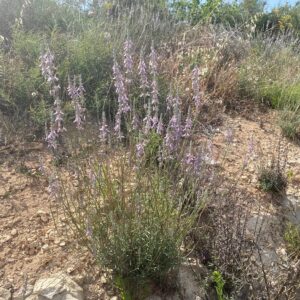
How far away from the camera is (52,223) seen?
2.81 meters

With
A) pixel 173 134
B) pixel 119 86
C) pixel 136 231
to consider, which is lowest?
pixel 136 231

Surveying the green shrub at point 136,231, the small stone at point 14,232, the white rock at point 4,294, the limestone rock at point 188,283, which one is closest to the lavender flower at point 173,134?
the green shrub at point 136,231

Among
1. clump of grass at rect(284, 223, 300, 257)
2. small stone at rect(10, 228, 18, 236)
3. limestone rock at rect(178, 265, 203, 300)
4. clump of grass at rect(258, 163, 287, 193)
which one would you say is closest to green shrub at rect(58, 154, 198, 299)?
limestone rock at rect(178, 265, 203, 300)

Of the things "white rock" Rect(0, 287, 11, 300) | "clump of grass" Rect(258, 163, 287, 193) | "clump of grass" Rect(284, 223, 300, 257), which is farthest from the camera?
"clump of grass" Rect(258, 163, 287, 193)

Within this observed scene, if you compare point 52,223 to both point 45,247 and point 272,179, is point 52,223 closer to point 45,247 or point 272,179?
point 45,247

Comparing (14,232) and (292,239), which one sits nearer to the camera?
(14,232)

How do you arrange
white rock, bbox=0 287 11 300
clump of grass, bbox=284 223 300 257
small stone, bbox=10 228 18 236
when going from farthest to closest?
clump of grass, bbox=284 223 300 257 < small stone, bbox=10 228 18 236 < white rock, bbox=0 287 11 300

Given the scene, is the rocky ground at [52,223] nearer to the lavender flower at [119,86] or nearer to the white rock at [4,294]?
the white rock at [4,294]

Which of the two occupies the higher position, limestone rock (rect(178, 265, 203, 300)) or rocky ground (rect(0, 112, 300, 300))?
rocky ground (rect(0, 112, 300, 300))

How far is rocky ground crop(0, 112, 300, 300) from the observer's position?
2410 mm

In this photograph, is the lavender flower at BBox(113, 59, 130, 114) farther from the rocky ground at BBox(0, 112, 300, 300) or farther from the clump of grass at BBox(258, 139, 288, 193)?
the clump of grass at BBox(258, 139, 288, 193)

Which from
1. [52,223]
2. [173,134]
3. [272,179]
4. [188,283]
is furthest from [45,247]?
[272,179]

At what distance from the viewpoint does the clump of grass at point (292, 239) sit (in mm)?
3061

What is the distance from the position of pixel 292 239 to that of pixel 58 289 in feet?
5.79
